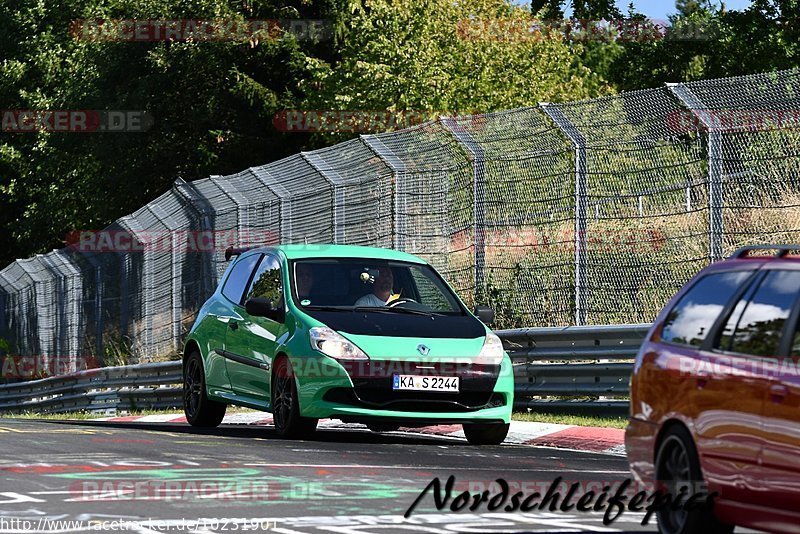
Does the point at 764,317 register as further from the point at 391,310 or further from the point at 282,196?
the point at 282,196

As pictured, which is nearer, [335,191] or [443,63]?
[335,191]

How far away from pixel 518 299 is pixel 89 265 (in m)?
16.3

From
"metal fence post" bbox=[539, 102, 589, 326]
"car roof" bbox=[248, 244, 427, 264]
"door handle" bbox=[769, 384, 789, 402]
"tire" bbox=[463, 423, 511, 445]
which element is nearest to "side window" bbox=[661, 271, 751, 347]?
"door handle" bbox=[769, 384, 789, 402]

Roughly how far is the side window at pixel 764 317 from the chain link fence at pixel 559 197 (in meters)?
6.60

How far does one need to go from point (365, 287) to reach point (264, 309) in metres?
1.03

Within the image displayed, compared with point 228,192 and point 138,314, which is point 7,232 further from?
point 228,192

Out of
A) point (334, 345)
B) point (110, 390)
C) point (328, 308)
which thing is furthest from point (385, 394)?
point (110, 390)

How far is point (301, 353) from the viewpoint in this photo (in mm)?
13547

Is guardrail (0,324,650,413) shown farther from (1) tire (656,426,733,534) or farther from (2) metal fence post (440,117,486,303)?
(1) tire (656,426,733,534)

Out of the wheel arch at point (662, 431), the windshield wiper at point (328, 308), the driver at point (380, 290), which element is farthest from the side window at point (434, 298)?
the wheel arch at point (662, 431)

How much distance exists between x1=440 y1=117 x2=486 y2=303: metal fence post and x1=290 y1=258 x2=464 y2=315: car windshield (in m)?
3.14

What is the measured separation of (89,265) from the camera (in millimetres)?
32625

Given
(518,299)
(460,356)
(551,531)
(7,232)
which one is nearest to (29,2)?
(7,232)

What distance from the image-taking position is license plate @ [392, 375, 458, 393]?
13.4 meters
